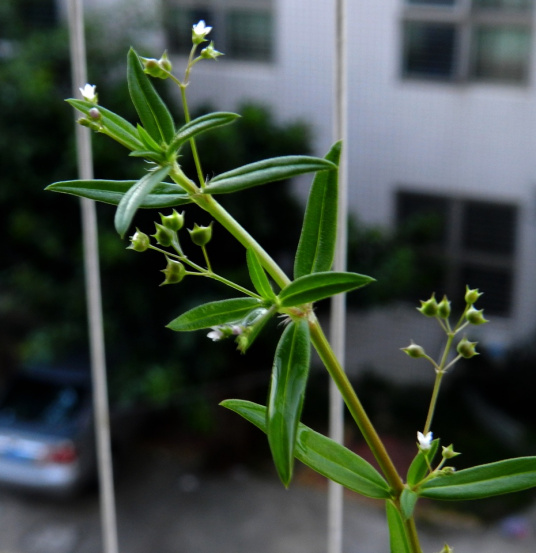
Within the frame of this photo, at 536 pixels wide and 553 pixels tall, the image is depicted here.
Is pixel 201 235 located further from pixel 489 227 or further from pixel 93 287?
pixel 489 227

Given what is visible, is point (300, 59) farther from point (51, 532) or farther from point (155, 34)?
point (51, 532)

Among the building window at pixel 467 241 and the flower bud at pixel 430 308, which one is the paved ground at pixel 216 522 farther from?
the flower bud at pixel 430 308

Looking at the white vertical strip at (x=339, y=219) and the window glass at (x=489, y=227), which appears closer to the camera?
the white vertical strip at (x=339, y=219)

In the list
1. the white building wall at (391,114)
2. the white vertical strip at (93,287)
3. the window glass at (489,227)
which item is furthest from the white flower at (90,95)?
the window glass at (489,227)

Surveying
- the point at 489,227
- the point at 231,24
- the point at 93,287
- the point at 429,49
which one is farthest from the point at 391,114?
the point at 93,287

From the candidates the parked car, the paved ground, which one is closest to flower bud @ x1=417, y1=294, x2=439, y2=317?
the paved ground

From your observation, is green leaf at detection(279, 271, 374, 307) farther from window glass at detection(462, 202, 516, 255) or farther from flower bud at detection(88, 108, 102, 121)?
window glass at detection(462, 202, 516, 255)

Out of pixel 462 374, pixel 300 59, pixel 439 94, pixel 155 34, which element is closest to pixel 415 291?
pixel 462 374
